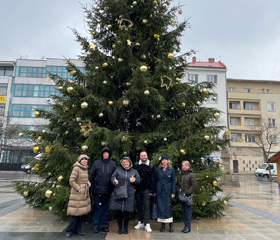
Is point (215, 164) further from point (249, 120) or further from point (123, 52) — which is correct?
point (249, 120)

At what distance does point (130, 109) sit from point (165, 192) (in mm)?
2629

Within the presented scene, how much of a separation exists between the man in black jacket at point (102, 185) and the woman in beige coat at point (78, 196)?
316 mm

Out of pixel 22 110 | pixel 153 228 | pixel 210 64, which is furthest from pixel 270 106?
pixel 153 228

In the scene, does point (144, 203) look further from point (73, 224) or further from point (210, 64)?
point (210, 64)

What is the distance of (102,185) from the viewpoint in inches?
227

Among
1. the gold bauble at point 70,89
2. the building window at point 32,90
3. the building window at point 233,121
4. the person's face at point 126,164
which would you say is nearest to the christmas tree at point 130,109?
the gold bauble at point 70,89

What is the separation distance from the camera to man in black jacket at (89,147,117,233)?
228 inches

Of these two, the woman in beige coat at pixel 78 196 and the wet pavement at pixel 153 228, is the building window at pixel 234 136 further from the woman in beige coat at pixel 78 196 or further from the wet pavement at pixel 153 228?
the woman in beige coat at pixel 78 196

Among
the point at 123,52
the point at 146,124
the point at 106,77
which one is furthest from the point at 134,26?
the point at 146,124

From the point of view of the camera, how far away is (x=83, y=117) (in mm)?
6891

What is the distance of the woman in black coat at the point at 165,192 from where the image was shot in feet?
19.2

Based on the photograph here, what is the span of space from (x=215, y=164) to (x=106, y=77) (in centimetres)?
419

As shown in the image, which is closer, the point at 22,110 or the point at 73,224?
the point at 73,224

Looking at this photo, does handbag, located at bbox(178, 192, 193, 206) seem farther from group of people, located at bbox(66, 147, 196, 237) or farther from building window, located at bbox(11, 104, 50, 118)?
building window, located at bbox(11, 104, 50, 118)
